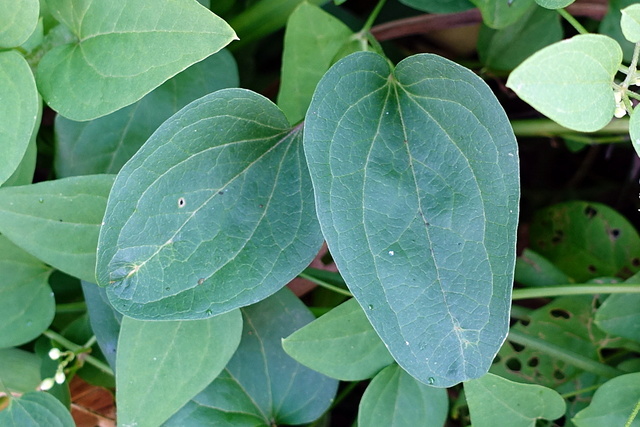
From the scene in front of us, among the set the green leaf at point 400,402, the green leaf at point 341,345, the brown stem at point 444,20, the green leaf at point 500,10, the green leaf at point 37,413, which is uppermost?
the green leaf at point 500,10

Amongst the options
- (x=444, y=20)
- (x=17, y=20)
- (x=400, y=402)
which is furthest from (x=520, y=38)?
(x=17, y=20)

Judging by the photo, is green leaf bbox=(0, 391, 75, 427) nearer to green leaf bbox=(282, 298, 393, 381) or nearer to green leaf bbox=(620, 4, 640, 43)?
green leaf bbox=(282, 298, 393, 381)

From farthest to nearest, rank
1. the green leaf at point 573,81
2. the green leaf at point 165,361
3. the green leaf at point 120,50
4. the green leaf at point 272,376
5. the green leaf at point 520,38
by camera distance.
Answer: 1. the green leaf at point 520,38
2. the green leaf at point 272,376
3. the green leaf at point 165,361
4. the green leaf at point 120,50
5. the green leaf at point 573,81

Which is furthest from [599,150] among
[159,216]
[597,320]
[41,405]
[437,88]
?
[41,405]

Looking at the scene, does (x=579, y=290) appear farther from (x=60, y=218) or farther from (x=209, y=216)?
(x=60, y=218)

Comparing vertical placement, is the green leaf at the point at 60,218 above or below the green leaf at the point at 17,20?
below

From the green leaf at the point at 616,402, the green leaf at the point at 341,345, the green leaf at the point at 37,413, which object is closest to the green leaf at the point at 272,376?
the green leaf at the point at 341,345

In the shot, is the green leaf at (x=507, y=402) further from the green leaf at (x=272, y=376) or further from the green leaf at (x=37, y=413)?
the green leaf at (x=37, y=413)
